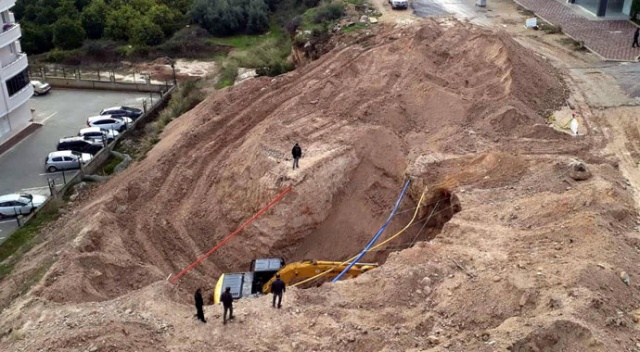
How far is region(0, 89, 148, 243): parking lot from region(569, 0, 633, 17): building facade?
99.4 feet

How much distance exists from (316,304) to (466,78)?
52.1ft

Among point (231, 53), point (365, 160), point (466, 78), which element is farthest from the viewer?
point (231, 53)

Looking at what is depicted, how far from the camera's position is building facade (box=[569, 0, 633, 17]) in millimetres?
39656

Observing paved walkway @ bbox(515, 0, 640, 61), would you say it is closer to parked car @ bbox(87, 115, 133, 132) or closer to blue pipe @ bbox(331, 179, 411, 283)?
blue pipe @ bbox(331, 179, 411, 283)

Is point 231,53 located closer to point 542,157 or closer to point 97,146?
point 97,146

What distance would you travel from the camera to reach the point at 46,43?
5153 centimetres

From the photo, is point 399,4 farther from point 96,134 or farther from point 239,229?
point 239,229

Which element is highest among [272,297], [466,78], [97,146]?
[466,78]

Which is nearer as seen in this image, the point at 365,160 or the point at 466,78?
the point at 365,160

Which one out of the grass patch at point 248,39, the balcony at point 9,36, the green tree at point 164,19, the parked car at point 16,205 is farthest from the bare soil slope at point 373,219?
the green tree at point 164,19

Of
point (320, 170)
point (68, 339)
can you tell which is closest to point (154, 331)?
point (68, 339)

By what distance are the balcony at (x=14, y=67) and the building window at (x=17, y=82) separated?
27cm

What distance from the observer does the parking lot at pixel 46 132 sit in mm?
30406

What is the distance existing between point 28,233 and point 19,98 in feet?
43.0
